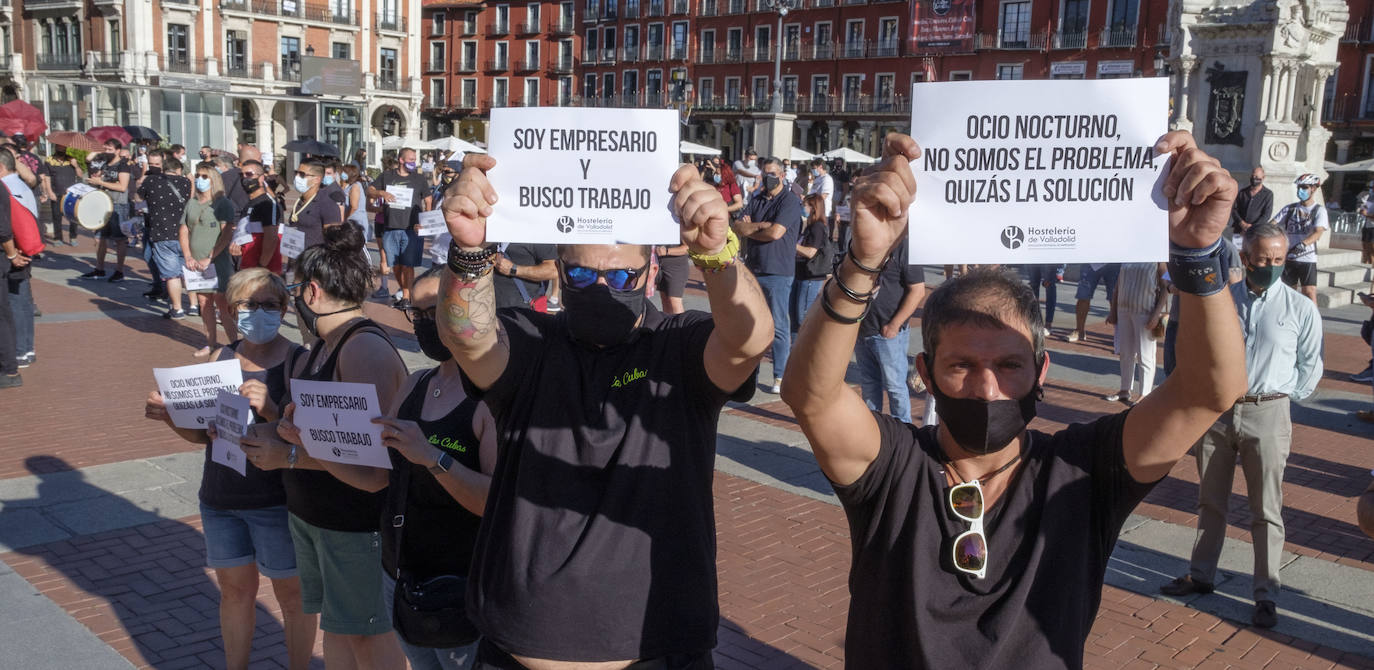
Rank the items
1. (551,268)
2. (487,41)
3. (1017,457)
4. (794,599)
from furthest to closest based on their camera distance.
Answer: (487,41) → (551,268) → (794,599) → (1017,457)

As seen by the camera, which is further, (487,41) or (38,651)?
(487,41)

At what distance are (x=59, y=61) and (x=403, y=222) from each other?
5779 centimetres

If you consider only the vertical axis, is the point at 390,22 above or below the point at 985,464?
above

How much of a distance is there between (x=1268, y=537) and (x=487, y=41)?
250 ft

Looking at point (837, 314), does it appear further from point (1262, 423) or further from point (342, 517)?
point (1262, 423)

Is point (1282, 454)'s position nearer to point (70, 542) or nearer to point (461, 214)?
point (461, 214)

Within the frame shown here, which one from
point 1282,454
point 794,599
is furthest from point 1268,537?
point 794,599

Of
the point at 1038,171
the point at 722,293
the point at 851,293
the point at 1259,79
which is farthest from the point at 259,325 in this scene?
the point at 1259,79

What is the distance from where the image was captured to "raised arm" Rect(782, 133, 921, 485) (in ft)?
6.43

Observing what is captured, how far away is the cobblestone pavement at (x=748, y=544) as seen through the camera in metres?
4.69

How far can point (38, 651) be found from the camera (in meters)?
4.45

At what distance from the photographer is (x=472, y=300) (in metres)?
2.58

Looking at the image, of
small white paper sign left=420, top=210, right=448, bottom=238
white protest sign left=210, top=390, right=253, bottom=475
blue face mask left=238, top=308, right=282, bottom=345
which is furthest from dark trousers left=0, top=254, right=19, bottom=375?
white protest sign left=210, top=390, right=253, bottom=475

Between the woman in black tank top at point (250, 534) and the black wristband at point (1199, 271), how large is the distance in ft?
9.59
